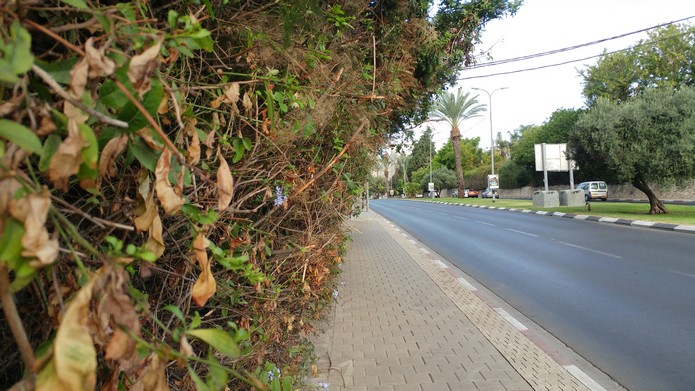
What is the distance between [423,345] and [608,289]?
172 inches

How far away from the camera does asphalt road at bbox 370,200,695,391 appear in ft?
16.8

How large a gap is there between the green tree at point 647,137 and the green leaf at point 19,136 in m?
25.1

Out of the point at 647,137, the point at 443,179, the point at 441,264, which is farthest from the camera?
the point at 443,179

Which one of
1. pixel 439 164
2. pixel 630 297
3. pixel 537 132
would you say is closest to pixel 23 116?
pixel 630 297

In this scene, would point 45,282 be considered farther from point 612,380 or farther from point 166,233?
point 612,380

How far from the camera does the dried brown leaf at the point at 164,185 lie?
110 cm

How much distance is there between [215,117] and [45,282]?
0.89m

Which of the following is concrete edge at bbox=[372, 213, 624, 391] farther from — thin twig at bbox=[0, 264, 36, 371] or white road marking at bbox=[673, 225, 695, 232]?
white road marking at bbox=[673, 225, 695, 232]

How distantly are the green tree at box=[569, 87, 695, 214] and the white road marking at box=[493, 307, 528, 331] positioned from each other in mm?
18886

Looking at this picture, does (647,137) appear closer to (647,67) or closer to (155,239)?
(647,67)

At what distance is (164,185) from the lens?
110 cm

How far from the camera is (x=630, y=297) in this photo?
24.6 feet

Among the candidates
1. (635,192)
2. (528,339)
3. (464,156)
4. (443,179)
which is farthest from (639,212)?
(464,156)

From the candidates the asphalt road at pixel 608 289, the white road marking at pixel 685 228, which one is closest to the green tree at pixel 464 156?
the white road marking at pixel 685 228
